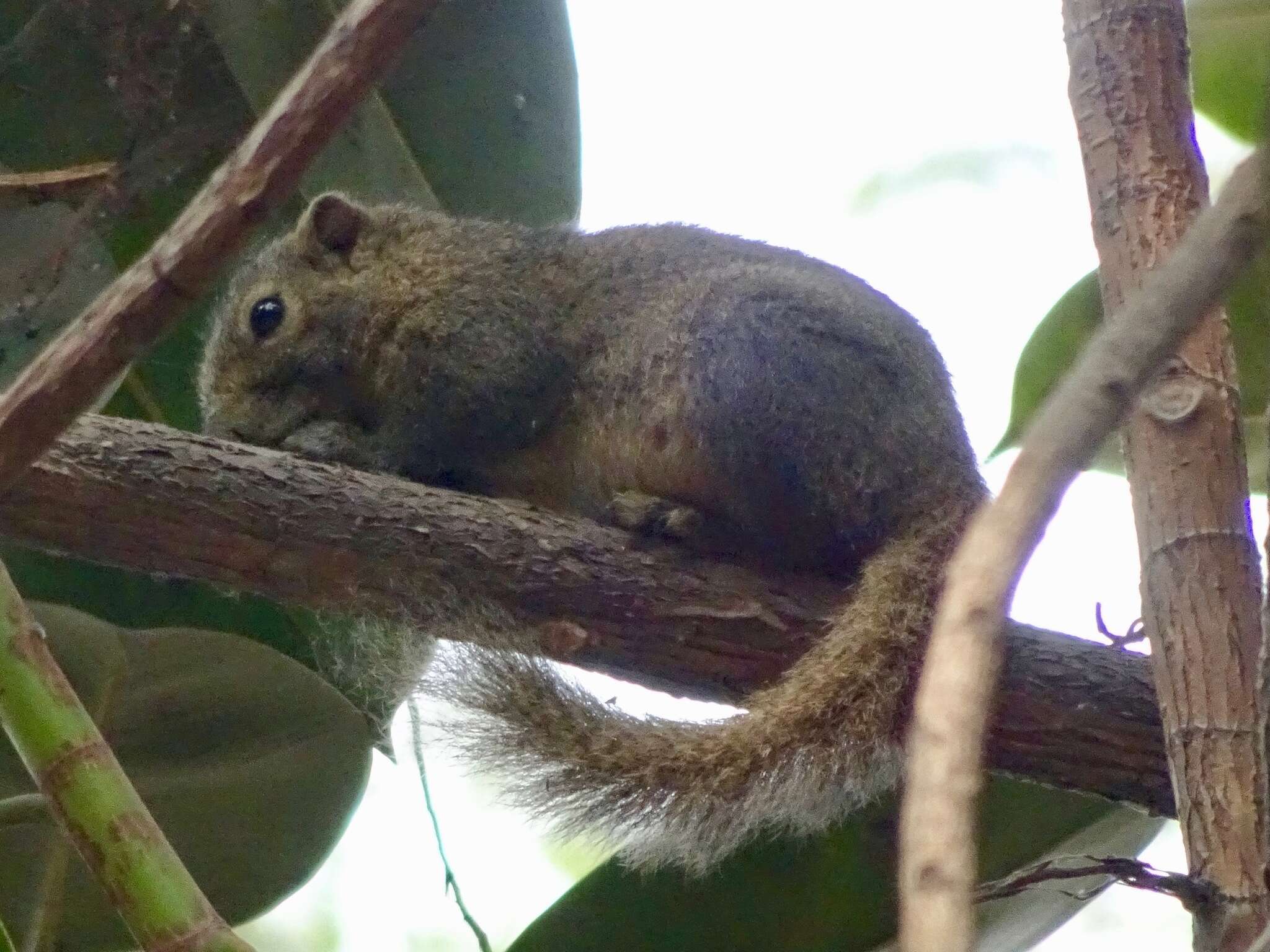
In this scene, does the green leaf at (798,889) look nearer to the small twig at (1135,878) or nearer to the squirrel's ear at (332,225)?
the small twig at (1135,878)

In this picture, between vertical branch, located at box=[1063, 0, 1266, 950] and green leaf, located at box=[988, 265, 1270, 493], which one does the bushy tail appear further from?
green leaf, located at box=[988, 265, 1270, 493]

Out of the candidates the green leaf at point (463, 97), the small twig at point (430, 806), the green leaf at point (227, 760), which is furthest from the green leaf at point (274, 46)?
the small twig at point (430, 806)

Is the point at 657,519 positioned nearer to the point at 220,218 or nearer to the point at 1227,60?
the point at 220,218

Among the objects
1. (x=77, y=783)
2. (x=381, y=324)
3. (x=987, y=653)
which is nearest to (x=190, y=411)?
(x=381, y=324)

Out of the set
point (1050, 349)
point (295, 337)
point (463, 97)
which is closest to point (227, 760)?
point (295, 337)

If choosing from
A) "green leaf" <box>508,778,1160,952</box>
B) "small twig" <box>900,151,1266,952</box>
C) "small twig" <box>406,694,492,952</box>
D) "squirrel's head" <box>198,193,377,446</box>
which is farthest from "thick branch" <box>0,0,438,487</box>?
"squirrel's head" <box>198,193,377,446</box>

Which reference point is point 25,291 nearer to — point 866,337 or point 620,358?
point 620,358
